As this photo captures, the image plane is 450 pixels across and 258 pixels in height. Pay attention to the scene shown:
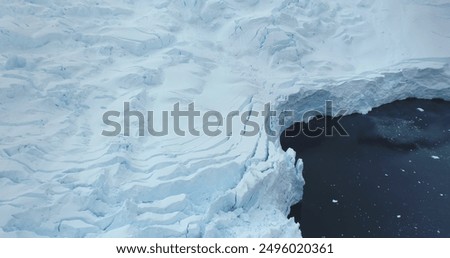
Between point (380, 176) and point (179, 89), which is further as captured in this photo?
point (380, 176)

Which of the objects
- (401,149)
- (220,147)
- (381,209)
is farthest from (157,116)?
(401,149)

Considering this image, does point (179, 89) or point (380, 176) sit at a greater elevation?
point (179, 89)

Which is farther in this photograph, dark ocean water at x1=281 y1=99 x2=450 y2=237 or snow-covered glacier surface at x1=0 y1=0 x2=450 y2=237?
dark ocean water at x1=281 y1=99 x2=450 y2=237

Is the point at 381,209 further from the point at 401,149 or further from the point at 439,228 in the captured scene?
the point at 401,149
